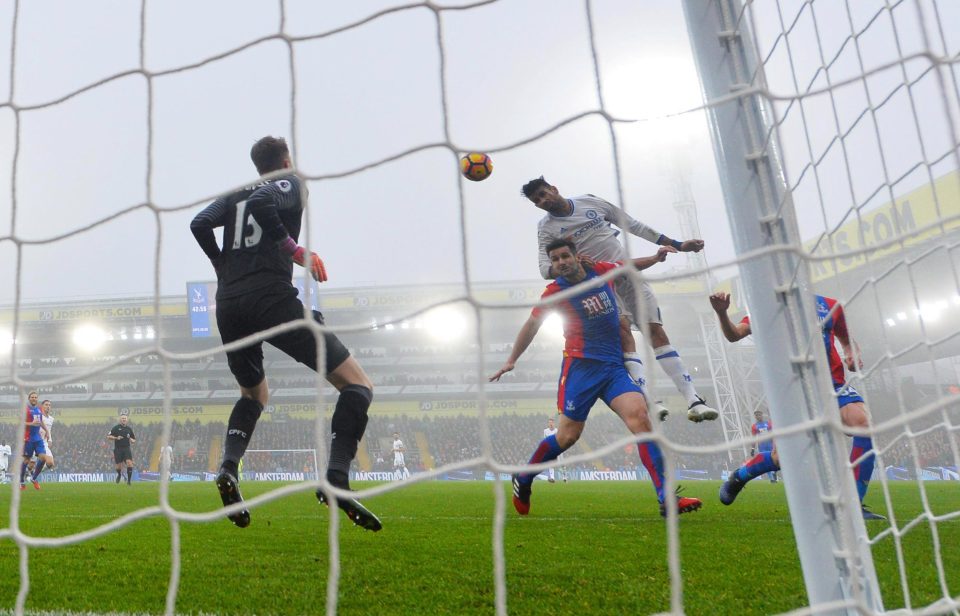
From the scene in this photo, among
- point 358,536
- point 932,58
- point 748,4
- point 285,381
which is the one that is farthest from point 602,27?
point 285,381

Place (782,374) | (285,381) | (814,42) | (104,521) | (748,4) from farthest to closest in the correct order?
(285,381) → (104,521) → (814,42) → (748,4) → (782,374)

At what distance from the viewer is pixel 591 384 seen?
11.8ft

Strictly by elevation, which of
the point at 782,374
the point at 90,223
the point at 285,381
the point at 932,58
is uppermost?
the point at 285,381

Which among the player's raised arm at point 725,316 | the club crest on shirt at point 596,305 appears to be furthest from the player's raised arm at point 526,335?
the player's raised arm at point 725,316

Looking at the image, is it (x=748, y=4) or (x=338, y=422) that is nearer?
(x=748, y=4)

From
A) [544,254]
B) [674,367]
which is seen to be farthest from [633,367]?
[544,254]

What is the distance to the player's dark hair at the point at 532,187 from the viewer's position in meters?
3.41

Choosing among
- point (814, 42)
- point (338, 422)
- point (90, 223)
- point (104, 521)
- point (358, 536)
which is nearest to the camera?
point (90, 223)

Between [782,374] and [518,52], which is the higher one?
[518,52]

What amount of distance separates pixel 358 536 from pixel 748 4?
118 inches

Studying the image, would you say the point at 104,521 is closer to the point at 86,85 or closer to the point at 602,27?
the point at 86,85

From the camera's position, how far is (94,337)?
23.7 metres

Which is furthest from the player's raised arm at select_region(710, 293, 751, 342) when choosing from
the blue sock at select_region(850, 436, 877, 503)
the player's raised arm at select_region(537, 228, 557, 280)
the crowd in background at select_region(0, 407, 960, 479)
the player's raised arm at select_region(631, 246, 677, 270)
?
the crowd in background at select_region(0, 407, 960, 479)

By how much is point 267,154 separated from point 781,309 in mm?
1707
